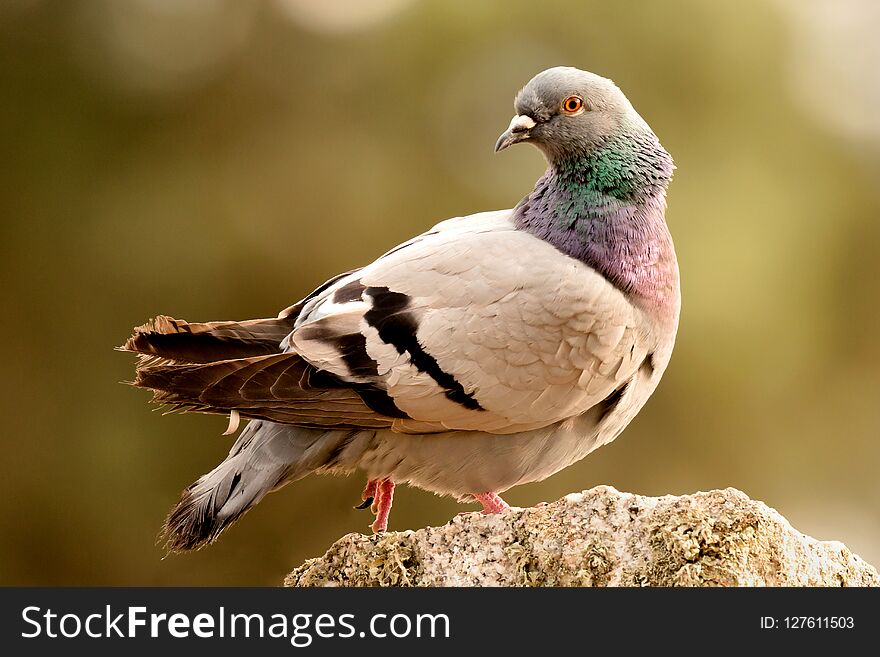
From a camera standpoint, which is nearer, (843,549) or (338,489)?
(843,549)

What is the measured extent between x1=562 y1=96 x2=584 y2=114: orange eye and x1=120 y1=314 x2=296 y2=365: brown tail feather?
126cm

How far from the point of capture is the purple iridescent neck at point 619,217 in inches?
140

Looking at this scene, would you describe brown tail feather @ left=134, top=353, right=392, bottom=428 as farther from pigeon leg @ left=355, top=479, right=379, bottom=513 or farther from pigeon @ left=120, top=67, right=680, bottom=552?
pigeon leg @ left=355, top=479, right=379, bottom=513

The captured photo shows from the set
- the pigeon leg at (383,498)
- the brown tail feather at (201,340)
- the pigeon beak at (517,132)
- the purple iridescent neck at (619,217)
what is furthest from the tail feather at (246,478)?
the pigeon beak at (517,132)

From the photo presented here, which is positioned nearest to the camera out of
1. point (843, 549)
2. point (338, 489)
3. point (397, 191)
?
point (843, 549)

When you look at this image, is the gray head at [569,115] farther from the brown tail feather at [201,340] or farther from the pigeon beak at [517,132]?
the brown tail feather at [201,340]

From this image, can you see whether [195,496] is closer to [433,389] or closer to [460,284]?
[433,389]

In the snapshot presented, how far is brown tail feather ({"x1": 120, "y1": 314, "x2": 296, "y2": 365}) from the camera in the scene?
11.3 feet

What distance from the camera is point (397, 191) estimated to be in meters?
7.42

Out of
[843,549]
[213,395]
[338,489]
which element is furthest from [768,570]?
[338,489]

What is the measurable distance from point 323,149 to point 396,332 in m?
4.31

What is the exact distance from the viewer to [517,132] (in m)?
3.66

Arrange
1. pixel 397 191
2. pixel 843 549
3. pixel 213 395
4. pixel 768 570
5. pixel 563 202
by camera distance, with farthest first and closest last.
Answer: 1. pixel 397 191
2. pixel 563 202
3. pixel 213 395
4. pixel 843 549
5. pixel 768 570

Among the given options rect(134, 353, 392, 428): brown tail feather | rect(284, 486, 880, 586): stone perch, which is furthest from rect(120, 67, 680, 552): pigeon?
rect(284, 486, 880, 586): stone perch
